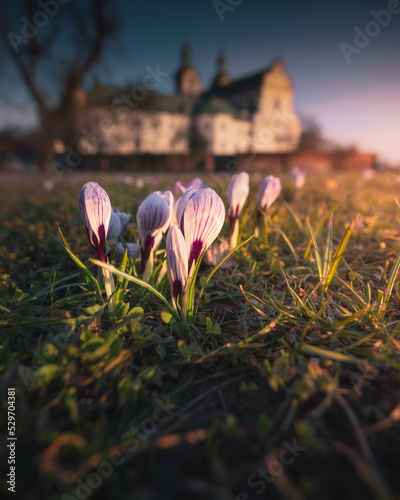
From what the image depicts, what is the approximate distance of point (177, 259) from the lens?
1.09 metres

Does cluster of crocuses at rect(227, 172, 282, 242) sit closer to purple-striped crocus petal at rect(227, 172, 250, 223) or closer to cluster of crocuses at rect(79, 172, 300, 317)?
purple-striped crocus petal at rect(227, 172, 250, 223)

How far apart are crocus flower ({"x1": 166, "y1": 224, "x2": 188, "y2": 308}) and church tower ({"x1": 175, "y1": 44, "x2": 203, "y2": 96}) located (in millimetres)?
73695

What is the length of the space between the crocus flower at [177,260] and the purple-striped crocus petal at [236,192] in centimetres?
68

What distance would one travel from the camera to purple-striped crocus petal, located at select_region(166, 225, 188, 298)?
105cm

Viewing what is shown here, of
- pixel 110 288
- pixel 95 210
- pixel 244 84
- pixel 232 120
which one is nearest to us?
pixel 95 210

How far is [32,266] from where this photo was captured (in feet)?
6.99

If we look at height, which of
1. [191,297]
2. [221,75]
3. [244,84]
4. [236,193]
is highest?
[221,75]

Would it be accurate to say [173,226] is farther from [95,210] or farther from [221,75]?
[221,75]

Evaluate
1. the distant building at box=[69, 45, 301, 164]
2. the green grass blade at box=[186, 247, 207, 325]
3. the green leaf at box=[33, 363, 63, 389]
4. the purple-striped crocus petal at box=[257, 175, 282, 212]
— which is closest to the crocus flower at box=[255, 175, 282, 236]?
the purple-striped crocus petal at box=[257, 175, 282, 212]

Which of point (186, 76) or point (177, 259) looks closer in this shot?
point (177, 259)

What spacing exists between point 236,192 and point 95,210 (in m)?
0.79

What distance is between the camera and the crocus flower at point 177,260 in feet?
3.46

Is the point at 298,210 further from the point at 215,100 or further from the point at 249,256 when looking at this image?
the point at 215,100

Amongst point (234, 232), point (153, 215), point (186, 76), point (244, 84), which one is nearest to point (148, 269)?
point (153, 215)
